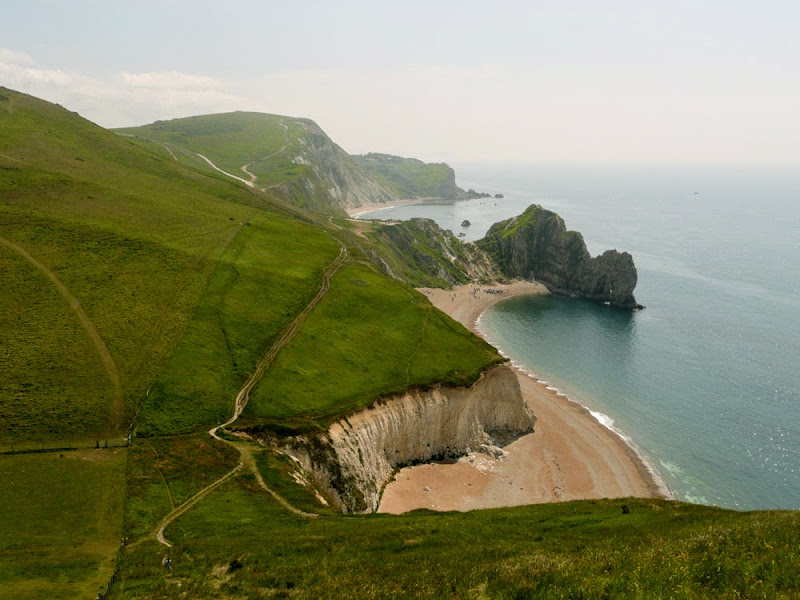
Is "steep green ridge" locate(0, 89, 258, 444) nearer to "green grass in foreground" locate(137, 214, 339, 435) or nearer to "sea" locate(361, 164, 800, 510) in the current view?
"green grass in foreground" locate(137, 214, 339, 435)

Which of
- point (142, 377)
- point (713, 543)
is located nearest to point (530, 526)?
point (713, 543)

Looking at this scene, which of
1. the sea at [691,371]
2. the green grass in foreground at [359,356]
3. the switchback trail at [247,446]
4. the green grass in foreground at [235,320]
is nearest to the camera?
the switchback trail at [247,446]

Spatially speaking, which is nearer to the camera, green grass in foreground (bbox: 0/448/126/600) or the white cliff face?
green grass in foreground (bbox: 0/448/126/600)

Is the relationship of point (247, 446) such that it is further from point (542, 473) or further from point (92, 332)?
point (542, 473)

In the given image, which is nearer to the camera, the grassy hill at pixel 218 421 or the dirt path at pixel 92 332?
the grassy hill at pixel 218 421

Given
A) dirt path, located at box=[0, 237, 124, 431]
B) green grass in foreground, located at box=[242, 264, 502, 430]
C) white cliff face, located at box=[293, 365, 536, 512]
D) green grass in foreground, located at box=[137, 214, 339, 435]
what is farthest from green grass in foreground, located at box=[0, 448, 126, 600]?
white cliff face, located at box=[293, 365, 536, 512]

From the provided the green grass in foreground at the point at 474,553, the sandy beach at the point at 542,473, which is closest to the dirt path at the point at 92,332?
the green grass in foreground at the point at 474,553

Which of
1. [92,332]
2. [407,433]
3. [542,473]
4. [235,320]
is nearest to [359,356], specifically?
[407,433]

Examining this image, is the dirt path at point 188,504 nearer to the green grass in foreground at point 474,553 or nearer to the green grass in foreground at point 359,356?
the green grass in foreground at point 474,553
